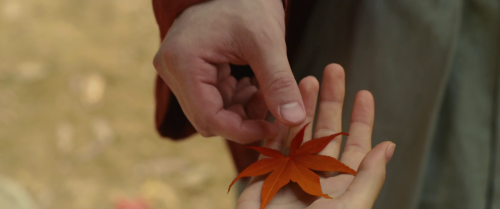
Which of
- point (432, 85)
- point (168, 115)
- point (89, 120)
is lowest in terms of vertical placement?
point (89, 120)

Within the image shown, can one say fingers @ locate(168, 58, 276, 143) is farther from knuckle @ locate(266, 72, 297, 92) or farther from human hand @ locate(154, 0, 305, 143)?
knuckle @ locate(266, 72, 297, 92)

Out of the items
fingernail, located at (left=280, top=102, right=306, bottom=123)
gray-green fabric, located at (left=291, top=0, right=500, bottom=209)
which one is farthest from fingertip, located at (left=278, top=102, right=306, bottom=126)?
gray-green fabric, located at (left=291, top=0, right=500, bottom=209)

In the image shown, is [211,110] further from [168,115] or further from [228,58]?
[168,115]

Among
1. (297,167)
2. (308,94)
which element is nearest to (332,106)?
(308,94)

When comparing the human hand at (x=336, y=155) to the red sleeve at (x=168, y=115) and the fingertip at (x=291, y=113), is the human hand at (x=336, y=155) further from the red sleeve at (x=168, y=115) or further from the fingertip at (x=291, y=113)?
the red sleeve at (x=168, y=115)

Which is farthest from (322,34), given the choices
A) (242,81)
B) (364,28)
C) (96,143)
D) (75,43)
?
(75,43)

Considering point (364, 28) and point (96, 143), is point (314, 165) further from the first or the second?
point (96, 143)
